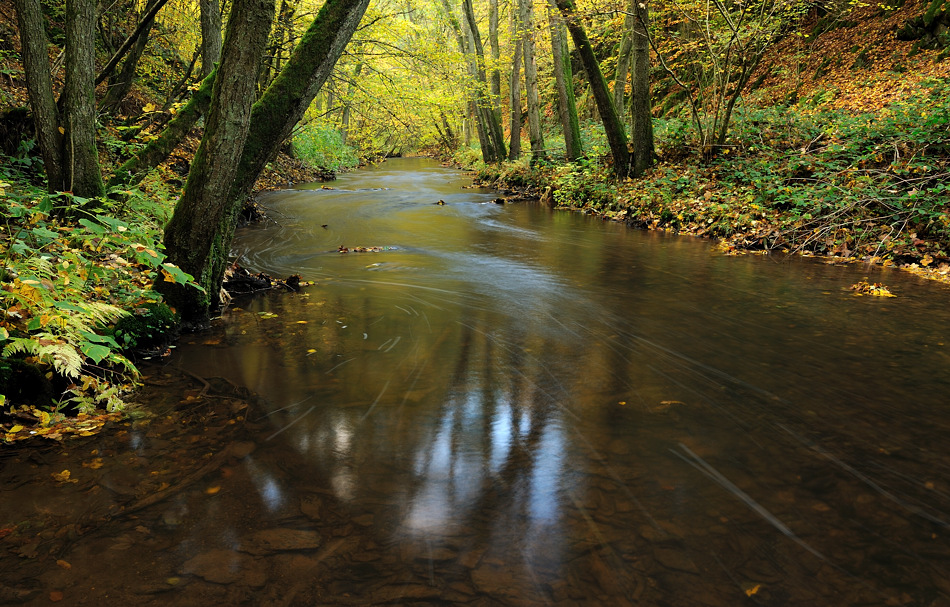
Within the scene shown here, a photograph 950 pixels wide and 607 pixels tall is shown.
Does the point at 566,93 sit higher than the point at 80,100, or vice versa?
the point at 566,93

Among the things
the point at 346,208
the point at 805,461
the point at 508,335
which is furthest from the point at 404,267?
the point at 346,208

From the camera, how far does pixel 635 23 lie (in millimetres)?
13453

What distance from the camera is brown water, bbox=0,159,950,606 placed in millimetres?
2455

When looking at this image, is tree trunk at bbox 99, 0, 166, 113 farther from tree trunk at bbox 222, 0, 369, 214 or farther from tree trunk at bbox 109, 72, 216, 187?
tree trunk at bbox 222, 0, 369, 214

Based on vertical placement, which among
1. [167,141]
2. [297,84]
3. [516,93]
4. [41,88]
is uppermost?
[516,93]

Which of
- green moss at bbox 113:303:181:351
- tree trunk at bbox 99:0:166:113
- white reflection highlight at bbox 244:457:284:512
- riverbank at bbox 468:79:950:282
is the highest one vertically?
tree trunk at bbox 99:0:166:113

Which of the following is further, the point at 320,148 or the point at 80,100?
the point at 320,148

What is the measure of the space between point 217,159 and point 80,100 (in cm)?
293

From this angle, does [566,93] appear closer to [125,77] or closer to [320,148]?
[125,77]

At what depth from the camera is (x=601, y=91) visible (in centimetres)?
1446

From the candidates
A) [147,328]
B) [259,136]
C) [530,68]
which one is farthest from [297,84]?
[530,68]

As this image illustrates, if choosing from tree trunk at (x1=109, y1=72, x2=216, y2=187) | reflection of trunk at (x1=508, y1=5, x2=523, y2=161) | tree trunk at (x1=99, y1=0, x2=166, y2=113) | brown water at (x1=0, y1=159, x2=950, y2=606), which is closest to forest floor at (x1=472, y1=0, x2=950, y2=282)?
brown water at (x1=0, y1=159, x2=950, y2=606)

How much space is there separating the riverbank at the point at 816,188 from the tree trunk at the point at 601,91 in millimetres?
695

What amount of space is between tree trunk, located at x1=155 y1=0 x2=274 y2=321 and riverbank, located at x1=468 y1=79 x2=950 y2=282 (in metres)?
8.07
